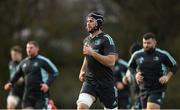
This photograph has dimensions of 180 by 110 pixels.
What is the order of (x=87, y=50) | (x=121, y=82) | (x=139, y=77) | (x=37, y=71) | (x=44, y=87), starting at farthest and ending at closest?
(x=121, y=82) → (x=37, y=71) → (x=44, y=87) → (x=139, y=77) → (x=87, y=50)

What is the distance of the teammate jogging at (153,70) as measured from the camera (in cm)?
1616

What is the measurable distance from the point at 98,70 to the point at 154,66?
9.87 feet

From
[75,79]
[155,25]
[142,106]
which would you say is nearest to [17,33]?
[75,79]

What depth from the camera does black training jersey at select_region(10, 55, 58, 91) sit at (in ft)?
57.2

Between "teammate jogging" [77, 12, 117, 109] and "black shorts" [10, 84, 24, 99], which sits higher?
"teammate jogging" [77, 12, 117, 109]

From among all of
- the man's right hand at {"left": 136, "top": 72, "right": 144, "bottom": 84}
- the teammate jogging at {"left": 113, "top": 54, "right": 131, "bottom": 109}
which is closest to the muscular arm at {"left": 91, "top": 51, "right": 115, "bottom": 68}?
the man's right hand at {"left": 136, "top": 72, "right": 144, "bottom": 84}

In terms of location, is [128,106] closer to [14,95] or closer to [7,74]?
[14,95]

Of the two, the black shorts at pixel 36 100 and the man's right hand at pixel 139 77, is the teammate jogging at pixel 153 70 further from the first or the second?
the black shorts at pixel 36 100

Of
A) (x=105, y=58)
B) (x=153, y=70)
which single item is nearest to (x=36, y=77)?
(x=153, y=70)

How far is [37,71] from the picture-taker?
17.4 meters

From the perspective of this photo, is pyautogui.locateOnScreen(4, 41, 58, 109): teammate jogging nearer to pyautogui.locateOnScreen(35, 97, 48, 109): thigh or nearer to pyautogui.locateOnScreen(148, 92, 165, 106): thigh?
pyautogui.locateOnScreen(35, 97, 48, 109): thigh

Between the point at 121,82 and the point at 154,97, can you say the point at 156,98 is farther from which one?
the point at 121,82

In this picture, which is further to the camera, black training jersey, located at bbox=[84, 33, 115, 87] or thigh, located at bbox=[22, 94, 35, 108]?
thigh, located at bbox=[22, 94, 35, 108]

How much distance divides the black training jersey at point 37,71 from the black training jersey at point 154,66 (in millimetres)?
2316
